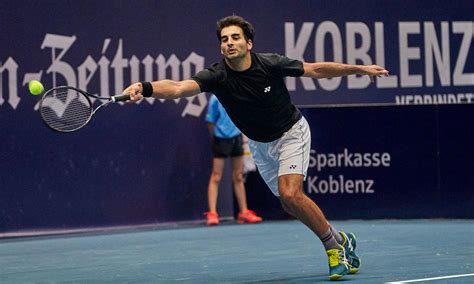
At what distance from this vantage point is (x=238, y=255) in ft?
32.2

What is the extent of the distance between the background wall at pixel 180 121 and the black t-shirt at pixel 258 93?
476 cm

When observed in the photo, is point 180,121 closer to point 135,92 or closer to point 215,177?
point 215,177

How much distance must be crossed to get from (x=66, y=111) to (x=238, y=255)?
2.66 metres

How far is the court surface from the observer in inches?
325

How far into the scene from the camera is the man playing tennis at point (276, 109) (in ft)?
26.0

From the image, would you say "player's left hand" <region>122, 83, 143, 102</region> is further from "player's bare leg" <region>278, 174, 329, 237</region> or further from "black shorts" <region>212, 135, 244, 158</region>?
"black shorts" <region>212, 135, 244, 158</region>

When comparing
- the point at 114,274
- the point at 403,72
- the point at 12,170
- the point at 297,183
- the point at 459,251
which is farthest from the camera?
the point at 403,72

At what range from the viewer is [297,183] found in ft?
26.1

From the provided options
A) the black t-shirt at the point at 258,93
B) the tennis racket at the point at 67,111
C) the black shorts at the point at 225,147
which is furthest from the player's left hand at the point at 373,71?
the black shorts at the point at 225,147

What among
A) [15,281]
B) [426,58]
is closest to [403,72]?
[426,58]

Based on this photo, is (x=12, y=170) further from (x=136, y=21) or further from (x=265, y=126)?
(x=265, y=126)

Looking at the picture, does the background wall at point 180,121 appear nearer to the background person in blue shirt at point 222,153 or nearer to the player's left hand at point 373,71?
the background person in blue shirt at point 222,153

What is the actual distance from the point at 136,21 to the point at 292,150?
17.2 ft

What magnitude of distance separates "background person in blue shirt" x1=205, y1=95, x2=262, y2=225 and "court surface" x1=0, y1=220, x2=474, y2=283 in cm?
26
